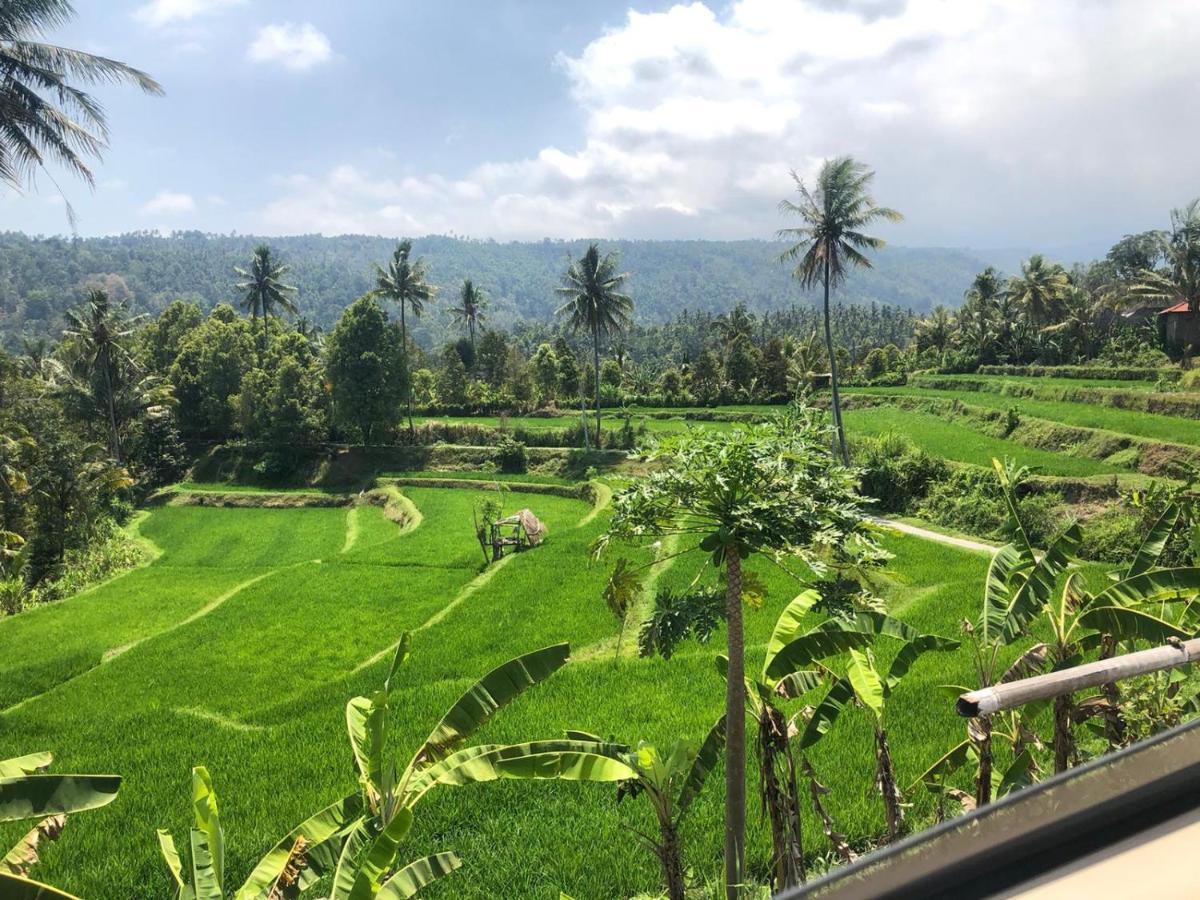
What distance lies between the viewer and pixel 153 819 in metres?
6.18

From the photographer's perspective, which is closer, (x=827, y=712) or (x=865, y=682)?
(x=865, y=682)

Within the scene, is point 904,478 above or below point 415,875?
below

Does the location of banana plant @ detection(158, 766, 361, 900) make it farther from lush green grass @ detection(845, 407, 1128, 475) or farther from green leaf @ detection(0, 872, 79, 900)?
lush green grass @ detection(845, 407, 1128, 475)

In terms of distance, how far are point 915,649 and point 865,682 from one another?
51 centimetres

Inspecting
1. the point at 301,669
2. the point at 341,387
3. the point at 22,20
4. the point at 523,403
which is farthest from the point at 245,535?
the point at 523,403

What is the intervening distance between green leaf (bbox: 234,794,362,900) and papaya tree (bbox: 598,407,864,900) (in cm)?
174

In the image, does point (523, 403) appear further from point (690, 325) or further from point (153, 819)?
point (690, 325)

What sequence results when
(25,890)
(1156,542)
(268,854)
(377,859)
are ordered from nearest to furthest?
(25,890)
(377,859)
(268,854)
(1156,542)

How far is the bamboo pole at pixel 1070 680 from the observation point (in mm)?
1922

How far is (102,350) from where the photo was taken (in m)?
33.0

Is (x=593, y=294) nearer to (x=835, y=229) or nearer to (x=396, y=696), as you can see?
(x=835, y=229)

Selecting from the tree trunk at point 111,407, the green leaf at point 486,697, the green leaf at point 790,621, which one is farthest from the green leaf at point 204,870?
the tree trunk at point 111,407

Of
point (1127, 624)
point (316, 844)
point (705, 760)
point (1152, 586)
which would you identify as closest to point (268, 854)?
point (316, 844)

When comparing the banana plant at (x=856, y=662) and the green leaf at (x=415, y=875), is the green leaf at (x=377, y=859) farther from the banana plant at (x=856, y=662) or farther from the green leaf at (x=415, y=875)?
the banana plant at (x=856, y=662)
